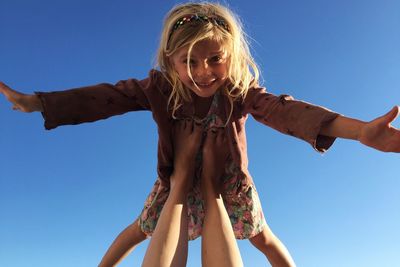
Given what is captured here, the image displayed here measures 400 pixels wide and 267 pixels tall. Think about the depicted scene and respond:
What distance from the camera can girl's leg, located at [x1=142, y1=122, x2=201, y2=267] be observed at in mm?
2436

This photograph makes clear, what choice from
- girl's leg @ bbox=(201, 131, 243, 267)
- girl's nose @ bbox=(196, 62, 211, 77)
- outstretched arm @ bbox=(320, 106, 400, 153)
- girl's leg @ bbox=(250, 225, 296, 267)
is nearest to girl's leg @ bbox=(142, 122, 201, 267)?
girl's leg @ bbox=(201, 131, 243, 267)

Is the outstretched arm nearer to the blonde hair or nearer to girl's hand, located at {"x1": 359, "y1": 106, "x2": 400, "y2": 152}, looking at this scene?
girl's hand, located at {"x1": 359, "y1": 106, "x2": 400, "y2": 152}

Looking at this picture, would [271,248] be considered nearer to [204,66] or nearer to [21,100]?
[204,66]

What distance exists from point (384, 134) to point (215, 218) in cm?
110

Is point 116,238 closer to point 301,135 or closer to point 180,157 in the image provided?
point 180,157

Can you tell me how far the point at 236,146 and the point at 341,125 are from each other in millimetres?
886

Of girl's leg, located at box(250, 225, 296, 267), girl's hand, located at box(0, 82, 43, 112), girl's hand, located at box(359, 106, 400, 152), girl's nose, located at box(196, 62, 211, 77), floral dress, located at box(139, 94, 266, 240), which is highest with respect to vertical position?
girl's nose, located at box(196, 62, 211, 77)

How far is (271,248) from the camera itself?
3.53 metres

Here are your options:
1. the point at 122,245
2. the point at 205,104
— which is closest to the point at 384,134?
the point at 205,104

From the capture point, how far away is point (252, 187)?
11.0 ft

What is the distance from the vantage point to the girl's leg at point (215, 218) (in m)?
2.49

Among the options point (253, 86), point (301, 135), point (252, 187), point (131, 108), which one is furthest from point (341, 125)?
point (131, 108)

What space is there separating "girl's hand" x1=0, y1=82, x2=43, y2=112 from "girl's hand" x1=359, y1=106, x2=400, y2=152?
1.84 meters

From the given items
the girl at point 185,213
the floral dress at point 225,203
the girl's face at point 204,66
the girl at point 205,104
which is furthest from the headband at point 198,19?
the girl at point 185,213
